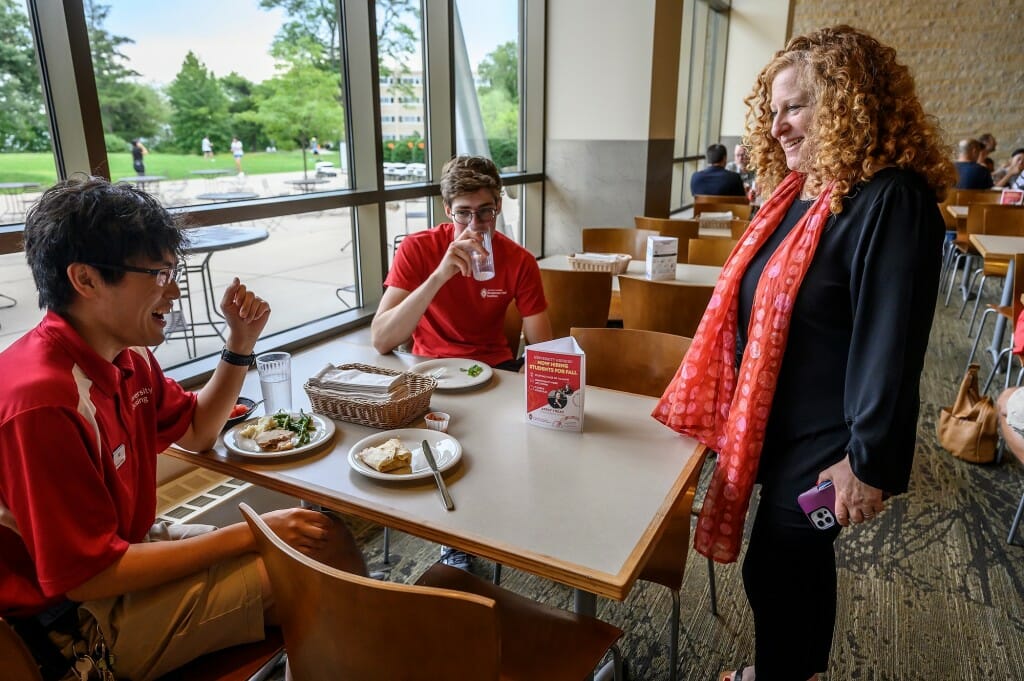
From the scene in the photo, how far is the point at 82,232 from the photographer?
1.01 m

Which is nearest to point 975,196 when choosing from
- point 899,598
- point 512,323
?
point 899,598

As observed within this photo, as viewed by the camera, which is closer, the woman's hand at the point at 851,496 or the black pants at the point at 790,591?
the woman's hand at the point at 851,496

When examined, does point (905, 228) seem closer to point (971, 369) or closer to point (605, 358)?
point (605, 358)

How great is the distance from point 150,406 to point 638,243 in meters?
3.04

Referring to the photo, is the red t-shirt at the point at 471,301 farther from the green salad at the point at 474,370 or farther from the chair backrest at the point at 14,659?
the chair backrest at the point at 14,659

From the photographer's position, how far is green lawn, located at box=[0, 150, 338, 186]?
1.84 metres

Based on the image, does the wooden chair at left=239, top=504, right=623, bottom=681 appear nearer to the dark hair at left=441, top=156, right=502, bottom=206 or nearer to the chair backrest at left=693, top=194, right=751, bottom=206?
the dark hair at left=441, top=156, right=502, bottom=206

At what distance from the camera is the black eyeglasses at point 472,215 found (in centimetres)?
206

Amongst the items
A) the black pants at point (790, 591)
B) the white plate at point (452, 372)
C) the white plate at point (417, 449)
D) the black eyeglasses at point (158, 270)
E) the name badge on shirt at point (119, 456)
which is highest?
the black eyeglasses at point (158, 270)

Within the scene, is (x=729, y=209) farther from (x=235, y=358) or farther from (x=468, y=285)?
(x=235, y=358)

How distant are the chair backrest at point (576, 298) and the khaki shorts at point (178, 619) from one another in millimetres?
1679

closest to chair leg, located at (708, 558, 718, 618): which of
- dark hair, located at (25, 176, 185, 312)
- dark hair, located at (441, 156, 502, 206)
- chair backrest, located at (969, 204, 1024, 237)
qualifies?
dark hair, located at (441, 156, 502, 206)

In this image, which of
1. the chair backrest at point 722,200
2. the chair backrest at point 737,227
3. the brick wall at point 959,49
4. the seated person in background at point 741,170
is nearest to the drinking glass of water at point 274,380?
the chair backrest at point 737,227

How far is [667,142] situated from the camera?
16.1 feet
